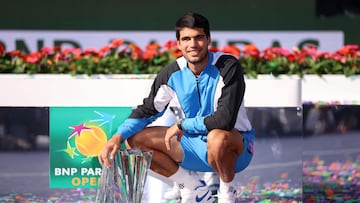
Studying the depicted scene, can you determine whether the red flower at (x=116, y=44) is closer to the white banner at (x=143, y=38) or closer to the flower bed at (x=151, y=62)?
the flower bed at (x=151, y=62)

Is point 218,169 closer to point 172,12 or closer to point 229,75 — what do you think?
point 229,75

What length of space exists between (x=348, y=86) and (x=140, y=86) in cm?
128

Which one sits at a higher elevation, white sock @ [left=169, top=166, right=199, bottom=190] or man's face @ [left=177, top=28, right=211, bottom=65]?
man's face @ [left=177, top=28, right=211, bottom=65]

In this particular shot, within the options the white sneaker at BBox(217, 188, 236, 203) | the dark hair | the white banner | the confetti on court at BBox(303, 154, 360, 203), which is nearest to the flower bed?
the confetti on court at BBox(303, 154, 360, 203)

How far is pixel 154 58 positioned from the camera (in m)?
5.95

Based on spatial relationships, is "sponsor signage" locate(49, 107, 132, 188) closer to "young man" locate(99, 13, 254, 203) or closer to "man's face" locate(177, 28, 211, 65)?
"young man" locate(99, 13, 254, 203)

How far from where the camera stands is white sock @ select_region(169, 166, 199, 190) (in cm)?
517

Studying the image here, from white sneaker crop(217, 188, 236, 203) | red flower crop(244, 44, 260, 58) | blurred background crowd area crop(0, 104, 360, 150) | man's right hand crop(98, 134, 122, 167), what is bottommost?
white sneaker crop(217, 188, 236, 203)

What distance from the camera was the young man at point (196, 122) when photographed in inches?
190

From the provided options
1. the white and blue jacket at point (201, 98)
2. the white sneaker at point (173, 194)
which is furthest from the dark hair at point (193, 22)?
the white sneaker at point (173, 194)

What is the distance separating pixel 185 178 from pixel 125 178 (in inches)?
14.3

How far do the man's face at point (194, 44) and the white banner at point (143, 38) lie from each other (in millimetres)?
4292

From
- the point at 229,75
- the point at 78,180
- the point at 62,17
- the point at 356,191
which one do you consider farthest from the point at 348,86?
the point at 62,17

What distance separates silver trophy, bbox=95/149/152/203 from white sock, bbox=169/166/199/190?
0.77 ft
